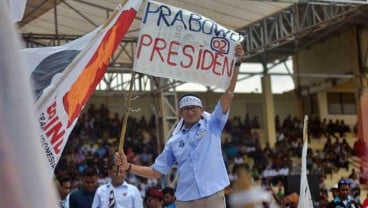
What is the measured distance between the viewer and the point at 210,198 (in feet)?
16.6

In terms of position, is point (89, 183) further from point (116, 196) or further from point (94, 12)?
point (94, 12)

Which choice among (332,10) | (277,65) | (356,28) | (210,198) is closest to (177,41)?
(210,198)

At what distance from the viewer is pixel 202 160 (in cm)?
514

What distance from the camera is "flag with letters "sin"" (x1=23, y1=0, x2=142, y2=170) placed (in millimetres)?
4180

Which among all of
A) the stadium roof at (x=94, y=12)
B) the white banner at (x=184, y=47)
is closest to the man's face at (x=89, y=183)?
the white banner at (x=184, y=47)

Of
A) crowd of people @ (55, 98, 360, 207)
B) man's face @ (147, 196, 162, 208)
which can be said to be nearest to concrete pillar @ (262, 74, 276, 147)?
crowd of people @ (55, 98, 360, 207)

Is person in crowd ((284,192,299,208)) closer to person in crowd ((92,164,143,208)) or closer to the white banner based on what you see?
person in crowd ((92,164,143,208))

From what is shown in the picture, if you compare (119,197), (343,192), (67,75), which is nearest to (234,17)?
(343,192)

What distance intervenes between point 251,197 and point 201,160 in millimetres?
3212

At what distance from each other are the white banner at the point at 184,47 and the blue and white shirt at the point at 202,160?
59 centimetres

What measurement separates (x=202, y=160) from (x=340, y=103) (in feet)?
77.4

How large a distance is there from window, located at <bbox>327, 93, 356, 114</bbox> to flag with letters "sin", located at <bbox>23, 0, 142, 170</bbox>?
2360 cm

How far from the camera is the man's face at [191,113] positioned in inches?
204

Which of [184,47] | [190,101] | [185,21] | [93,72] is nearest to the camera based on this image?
[93,72]
